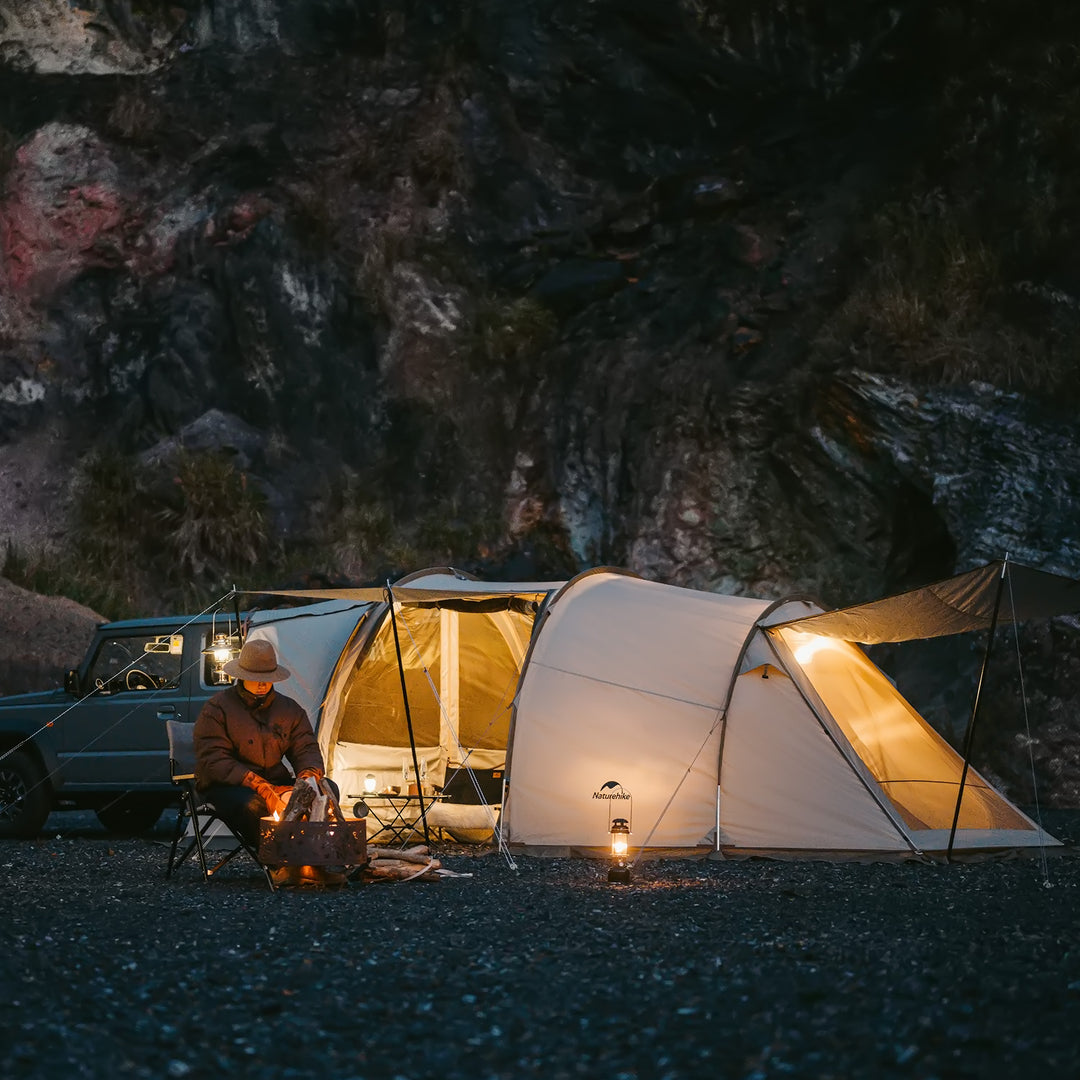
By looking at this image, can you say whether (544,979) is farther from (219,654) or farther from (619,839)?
(219,654)

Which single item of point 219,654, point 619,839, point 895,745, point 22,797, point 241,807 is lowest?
A: point 22,797

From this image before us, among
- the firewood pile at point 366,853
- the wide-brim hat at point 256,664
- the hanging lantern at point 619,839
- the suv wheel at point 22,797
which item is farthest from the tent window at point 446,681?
the wide-brim hat at point 256,664

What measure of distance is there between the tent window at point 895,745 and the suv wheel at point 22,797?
627 centimetres

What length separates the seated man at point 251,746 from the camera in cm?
869

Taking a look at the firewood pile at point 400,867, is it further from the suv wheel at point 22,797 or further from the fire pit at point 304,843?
the suv wheel at point 22,797

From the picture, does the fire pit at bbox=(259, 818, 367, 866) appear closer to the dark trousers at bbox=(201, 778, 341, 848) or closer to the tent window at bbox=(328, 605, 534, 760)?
the dark trousers at bbox=(201, 778, 341, 848)

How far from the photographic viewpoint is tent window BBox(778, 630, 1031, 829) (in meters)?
10.8

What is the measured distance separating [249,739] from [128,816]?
464cm

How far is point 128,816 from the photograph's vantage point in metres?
13.0

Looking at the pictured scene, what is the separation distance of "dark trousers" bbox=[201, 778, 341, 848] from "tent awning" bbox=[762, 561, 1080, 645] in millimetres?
3829

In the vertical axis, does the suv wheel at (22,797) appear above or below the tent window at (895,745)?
below

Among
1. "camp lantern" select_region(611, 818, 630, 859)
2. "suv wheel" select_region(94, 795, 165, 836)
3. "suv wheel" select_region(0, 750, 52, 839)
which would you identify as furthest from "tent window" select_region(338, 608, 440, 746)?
"camp lantern" select_region(611, 818, 630, 859)

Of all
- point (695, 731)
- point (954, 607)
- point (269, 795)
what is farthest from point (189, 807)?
point (954, 607)

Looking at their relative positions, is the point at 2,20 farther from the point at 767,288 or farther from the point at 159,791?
the point at 159,791
